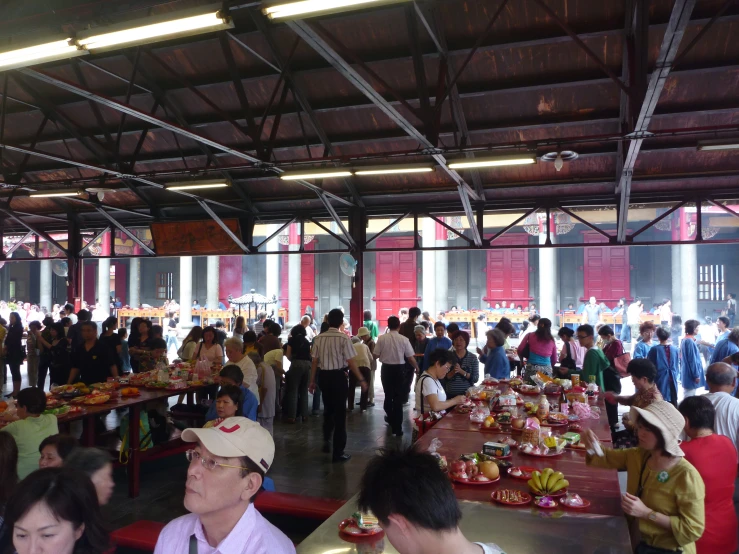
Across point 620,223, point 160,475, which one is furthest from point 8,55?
point 620,223

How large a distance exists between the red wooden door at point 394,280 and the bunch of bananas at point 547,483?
1640 centimetres

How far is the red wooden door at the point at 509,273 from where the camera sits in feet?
60.3

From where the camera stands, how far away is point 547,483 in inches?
105

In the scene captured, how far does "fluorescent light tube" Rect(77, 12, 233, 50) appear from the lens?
3672 mm

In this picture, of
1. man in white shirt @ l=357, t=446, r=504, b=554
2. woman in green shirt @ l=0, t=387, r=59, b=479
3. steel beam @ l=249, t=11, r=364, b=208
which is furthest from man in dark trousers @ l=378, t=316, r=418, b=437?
man in white shirt @ l=357, t=446, r=504, b=554

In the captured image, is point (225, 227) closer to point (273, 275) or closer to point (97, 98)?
point (97, 98)

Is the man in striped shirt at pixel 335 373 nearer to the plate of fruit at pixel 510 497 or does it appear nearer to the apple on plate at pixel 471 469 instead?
the apple on plate at pixel 471 469

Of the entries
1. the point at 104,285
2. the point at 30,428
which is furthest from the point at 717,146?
the point at 104,285

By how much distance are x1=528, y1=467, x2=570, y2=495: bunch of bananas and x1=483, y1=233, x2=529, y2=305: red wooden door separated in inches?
638

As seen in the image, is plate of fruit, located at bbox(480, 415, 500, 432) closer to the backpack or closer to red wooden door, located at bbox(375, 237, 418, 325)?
the backpack

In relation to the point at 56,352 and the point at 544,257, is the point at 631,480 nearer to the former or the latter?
the point at 56,352

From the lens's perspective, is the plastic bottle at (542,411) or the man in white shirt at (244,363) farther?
the man in white shirt at (244,363)

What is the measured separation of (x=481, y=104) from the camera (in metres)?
7.59

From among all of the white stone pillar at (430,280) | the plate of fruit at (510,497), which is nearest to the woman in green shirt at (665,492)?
the plate of fruit at (510,497)
